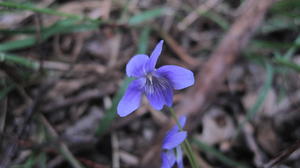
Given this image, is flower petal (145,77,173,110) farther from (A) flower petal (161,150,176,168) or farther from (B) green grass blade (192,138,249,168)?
(B) green grass blade (192,138,249,168)

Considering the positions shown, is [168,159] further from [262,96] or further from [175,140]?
[262,96]

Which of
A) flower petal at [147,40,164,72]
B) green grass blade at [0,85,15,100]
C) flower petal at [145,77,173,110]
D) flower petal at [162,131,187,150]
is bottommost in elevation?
flower petal at [162,131,187,150]

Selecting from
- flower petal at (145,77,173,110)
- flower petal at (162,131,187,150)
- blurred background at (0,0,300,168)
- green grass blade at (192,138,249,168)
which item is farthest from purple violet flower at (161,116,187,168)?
green grass blade at (192,138,249,168)

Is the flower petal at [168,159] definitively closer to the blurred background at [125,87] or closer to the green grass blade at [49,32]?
the blurred background at [125,87]

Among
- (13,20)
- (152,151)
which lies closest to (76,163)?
(152,151)

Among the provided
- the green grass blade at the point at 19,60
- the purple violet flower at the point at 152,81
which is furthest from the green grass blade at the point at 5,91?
the purple violet flower at the point at 152,81

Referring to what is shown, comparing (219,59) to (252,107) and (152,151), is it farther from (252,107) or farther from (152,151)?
(152,151)
